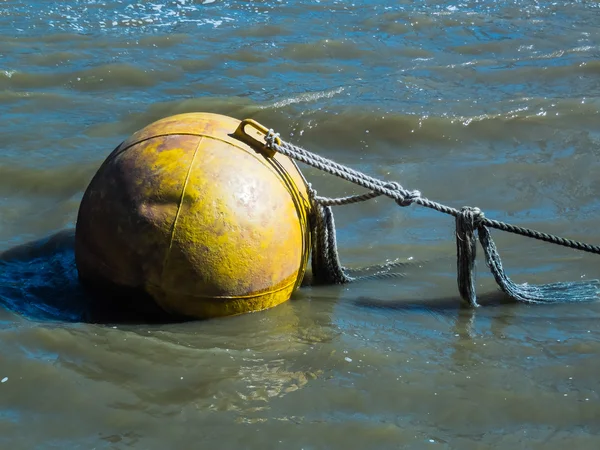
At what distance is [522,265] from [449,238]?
0.55 m

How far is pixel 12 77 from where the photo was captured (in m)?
8.11

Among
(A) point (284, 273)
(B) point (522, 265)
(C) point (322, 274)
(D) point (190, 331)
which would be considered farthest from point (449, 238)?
(D) point (190, 331)

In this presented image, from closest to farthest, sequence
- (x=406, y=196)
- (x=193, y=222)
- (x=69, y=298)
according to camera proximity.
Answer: (x=193, y=222) < (x=406, y=196) < (x=69, y=298)

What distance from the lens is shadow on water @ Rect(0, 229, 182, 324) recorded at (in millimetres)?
4156

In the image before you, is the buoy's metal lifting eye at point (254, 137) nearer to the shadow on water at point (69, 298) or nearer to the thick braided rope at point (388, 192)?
the thick braided rope at point (388, 192)

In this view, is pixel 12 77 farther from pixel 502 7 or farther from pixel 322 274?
pixel 502 7

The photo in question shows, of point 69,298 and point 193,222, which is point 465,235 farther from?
point 69,298

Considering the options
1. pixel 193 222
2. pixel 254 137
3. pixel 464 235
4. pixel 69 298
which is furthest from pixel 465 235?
pixel 69 298

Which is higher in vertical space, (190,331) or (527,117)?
(527,117)

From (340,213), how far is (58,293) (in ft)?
6.67

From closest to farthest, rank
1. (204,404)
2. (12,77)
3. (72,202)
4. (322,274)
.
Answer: (204,404) → (322,274) → (72,202) → (12,77)

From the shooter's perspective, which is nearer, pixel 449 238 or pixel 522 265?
pixel 522 265

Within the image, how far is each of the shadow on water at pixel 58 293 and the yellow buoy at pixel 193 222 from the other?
12 centimetres

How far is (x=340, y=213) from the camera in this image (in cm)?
578
